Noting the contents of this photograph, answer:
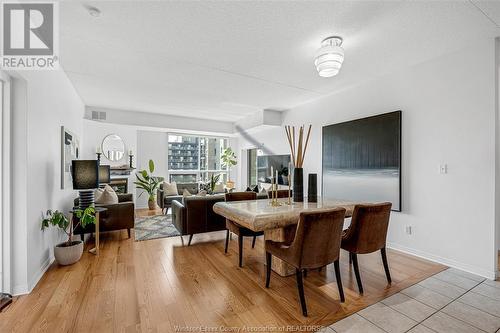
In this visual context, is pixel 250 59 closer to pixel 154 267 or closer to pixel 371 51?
pixel 371 51

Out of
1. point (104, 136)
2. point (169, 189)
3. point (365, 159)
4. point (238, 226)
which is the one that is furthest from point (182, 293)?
point (104, 136)

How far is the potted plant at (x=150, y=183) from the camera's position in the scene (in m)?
6.32

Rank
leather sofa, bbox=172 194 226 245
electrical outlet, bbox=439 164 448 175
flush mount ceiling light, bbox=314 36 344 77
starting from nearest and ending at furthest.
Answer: flush mount ceiling light, bbox=314 36 344 77 < electrical outlet, bbox=439 164 448 175 < leather sofa, bbox=172 194 226 245

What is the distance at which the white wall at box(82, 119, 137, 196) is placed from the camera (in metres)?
5.72

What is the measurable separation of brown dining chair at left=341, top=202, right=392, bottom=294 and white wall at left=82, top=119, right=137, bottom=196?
583cm

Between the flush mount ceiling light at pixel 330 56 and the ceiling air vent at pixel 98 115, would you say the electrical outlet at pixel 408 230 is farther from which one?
the ceiling air vent at pixel 98 115

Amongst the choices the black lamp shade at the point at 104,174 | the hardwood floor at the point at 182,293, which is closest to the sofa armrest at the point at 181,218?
the hardwood floor at the point at 182,293

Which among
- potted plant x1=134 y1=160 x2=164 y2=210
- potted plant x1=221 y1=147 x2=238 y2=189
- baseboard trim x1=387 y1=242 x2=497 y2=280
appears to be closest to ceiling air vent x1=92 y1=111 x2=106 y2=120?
potted plant x1=134 y1=160 x2=164 y2=210

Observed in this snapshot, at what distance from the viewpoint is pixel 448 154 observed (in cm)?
283

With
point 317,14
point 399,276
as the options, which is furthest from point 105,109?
point 399,276

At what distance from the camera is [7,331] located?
5.56ft

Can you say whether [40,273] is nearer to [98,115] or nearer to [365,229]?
[365,229]

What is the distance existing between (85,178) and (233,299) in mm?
2555

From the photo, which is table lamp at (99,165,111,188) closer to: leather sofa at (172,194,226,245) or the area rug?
the area rug
